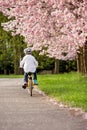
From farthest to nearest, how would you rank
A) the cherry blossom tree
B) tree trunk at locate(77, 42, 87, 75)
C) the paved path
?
1. tree trunk at locate(77, 42, 87, 75)
2. the cherry blossom tree
3. the paved path

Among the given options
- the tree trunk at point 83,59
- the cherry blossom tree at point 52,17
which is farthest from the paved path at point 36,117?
the tree trunk at point 83,59

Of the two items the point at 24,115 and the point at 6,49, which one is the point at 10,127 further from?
the point at 6,49

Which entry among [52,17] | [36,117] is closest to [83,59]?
[52,17]

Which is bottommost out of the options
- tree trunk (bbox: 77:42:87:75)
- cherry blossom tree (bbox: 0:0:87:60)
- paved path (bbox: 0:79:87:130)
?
paved path (bbox: 0:79:87:130)

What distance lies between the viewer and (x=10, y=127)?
1134 centimetres

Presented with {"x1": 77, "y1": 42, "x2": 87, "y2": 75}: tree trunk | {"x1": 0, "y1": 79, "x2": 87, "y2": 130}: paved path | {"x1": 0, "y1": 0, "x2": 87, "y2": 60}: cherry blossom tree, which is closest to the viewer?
{"x1": 0, "y1": 79, "x2": 87, "y2": 130}: paved path

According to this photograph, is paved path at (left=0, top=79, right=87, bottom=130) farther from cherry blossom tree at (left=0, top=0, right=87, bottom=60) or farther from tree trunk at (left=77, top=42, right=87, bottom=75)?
tree trunk at (left=77, top=42, right=87, bottom=75)

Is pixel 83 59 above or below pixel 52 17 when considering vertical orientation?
below

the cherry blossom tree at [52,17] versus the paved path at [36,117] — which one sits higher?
the cherry blossom tree at [52,17]

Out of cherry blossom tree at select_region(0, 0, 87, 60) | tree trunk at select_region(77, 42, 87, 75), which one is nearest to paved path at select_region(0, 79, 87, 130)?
cherry blossom tree at select_region(0, 0, 87, 60)

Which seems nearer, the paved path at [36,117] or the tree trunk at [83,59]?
the paved path at [36,117]

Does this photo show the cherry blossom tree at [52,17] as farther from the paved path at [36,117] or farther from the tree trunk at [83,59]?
the tree trunk at [83,59]

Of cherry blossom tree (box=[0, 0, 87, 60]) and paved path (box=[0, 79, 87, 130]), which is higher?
cherry blossom tree (box=[0, 0, 87, 60])

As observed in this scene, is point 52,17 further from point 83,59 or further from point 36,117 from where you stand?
point 83,59
